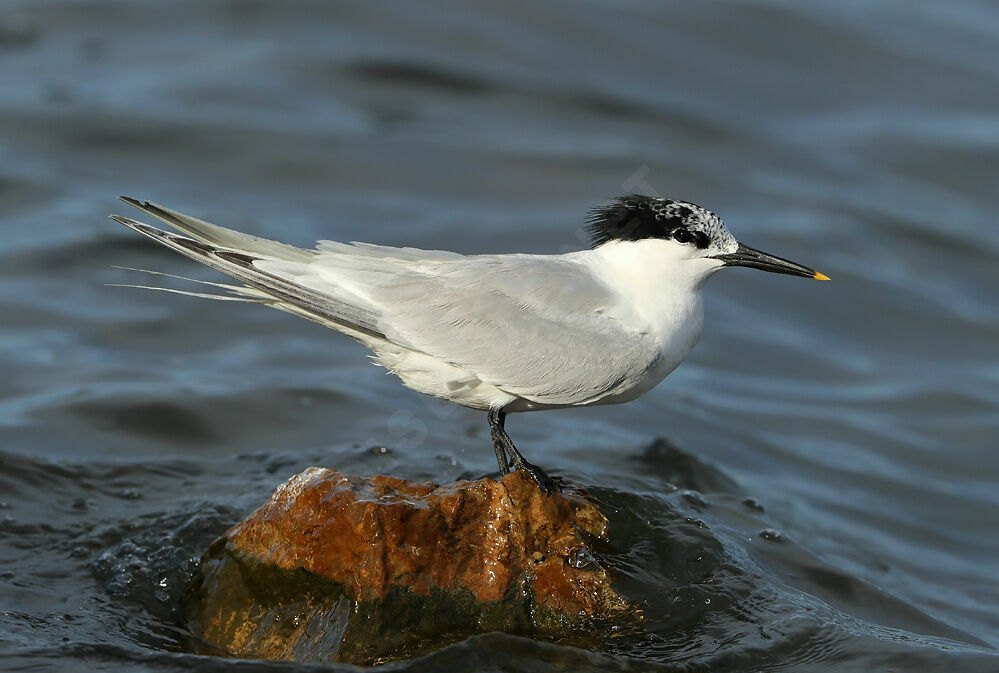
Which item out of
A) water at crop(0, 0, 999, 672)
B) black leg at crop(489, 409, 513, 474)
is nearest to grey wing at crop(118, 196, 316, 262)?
black leg at crop(489, 409, 513, 474)

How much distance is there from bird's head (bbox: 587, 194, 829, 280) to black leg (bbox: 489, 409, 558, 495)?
96cm

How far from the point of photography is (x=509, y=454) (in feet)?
17.0

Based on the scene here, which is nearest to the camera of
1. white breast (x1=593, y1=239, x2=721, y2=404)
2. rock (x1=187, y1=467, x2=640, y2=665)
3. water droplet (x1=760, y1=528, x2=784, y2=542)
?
rock (x1=187, y1=467, x2=640, y2=665)

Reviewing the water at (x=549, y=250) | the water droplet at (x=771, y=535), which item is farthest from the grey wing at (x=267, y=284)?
the water droplet at (x=771, y=535)

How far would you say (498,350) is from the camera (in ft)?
16.3

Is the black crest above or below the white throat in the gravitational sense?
above

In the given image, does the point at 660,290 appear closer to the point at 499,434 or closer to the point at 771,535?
the point at 499,434

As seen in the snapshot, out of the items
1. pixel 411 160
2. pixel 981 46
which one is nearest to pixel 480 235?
pixel 411 160

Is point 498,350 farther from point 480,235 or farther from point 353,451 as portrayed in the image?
point 480,235

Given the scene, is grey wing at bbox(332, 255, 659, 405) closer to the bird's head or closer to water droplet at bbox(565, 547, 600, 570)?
the bird's head

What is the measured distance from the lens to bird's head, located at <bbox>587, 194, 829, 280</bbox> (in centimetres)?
516

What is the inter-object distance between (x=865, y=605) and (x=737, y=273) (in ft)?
16.1

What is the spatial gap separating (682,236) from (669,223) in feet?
0.26

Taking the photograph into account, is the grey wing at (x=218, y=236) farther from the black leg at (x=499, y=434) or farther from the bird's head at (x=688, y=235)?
the bird's head at (x=688, y=235)
